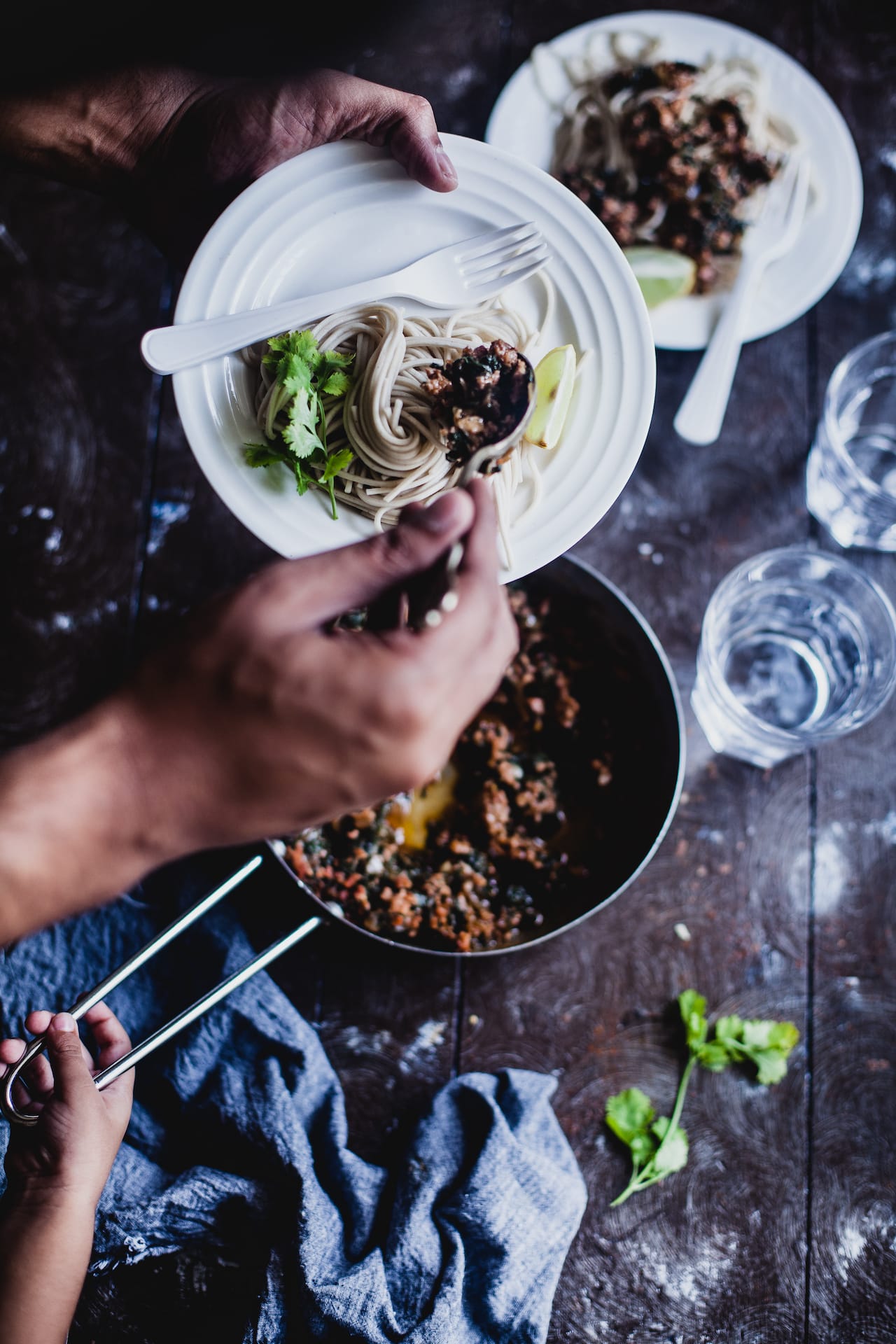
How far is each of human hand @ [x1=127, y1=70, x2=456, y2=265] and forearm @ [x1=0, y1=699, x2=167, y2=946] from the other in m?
0.99

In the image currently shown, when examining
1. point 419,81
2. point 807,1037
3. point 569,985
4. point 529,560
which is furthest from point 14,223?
point 807,1037

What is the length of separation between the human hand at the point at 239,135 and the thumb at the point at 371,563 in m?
0.67

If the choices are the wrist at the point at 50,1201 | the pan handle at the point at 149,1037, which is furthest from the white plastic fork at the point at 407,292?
the wrist at the point at 50,1201

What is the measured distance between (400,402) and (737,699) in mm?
1018

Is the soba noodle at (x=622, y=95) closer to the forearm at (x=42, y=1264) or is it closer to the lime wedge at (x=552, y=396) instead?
the lime wedge at (x=552, y=396)

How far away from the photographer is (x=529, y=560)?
145 centimetres

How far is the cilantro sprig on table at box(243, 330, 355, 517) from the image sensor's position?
1372mm

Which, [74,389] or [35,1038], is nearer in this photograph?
[35,1038]

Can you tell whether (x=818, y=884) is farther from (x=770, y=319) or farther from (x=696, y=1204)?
(x=770, y=319)

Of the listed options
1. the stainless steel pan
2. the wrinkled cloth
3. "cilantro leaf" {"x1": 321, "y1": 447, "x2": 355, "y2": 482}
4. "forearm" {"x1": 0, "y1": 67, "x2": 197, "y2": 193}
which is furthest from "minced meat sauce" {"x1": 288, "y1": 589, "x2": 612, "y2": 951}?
"forearm" {"x1": 0, "y1": 67, "x2": 197, "y2": 193}

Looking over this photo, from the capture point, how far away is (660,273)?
187cm

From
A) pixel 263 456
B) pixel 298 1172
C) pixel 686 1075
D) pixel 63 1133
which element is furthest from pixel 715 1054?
pixel 263 456

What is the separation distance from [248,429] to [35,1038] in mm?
1130

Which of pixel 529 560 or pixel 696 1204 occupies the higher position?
pixel 529 560
